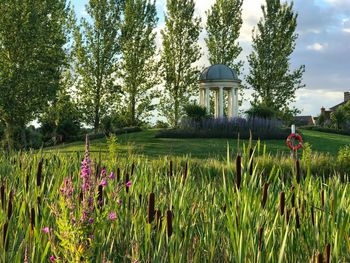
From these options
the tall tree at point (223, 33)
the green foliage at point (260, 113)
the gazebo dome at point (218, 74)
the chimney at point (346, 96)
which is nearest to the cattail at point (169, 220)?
the green foliage at point (260, 113)

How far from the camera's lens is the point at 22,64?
72.8 ft

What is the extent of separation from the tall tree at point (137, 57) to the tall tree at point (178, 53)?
1.02m

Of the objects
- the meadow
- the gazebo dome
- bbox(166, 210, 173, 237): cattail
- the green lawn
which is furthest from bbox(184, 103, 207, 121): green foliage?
bbox(166, 210, 173, 237): cattail

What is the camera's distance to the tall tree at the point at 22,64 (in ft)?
70.7

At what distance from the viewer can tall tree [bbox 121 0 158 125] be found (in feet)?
108

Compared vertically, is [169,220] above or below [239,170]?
below

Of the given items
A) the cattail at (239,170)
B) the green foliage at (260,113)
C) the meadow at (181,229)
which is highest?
the green foliage at (260,113)

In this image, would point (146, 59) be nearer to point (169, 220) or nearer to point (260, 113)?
point (260, 113)

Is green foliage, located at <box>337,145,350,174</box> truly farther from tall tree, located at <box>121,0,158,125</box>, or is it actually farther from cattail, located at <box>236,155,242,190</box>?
tall tree, located at <box>121,0,158,125</box>

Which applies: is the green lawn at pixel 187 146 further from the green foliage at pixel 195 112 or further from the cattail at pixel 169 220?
the cattail at pixel 169 220

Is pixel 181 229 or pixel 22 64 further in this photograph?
pixel 22 64

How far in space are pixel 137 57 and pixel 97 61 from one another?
10.1 feet

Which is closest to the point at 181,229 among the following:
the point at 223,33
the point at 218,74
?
the point at 218,74

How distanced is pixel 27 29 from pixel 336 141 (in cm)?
1618
